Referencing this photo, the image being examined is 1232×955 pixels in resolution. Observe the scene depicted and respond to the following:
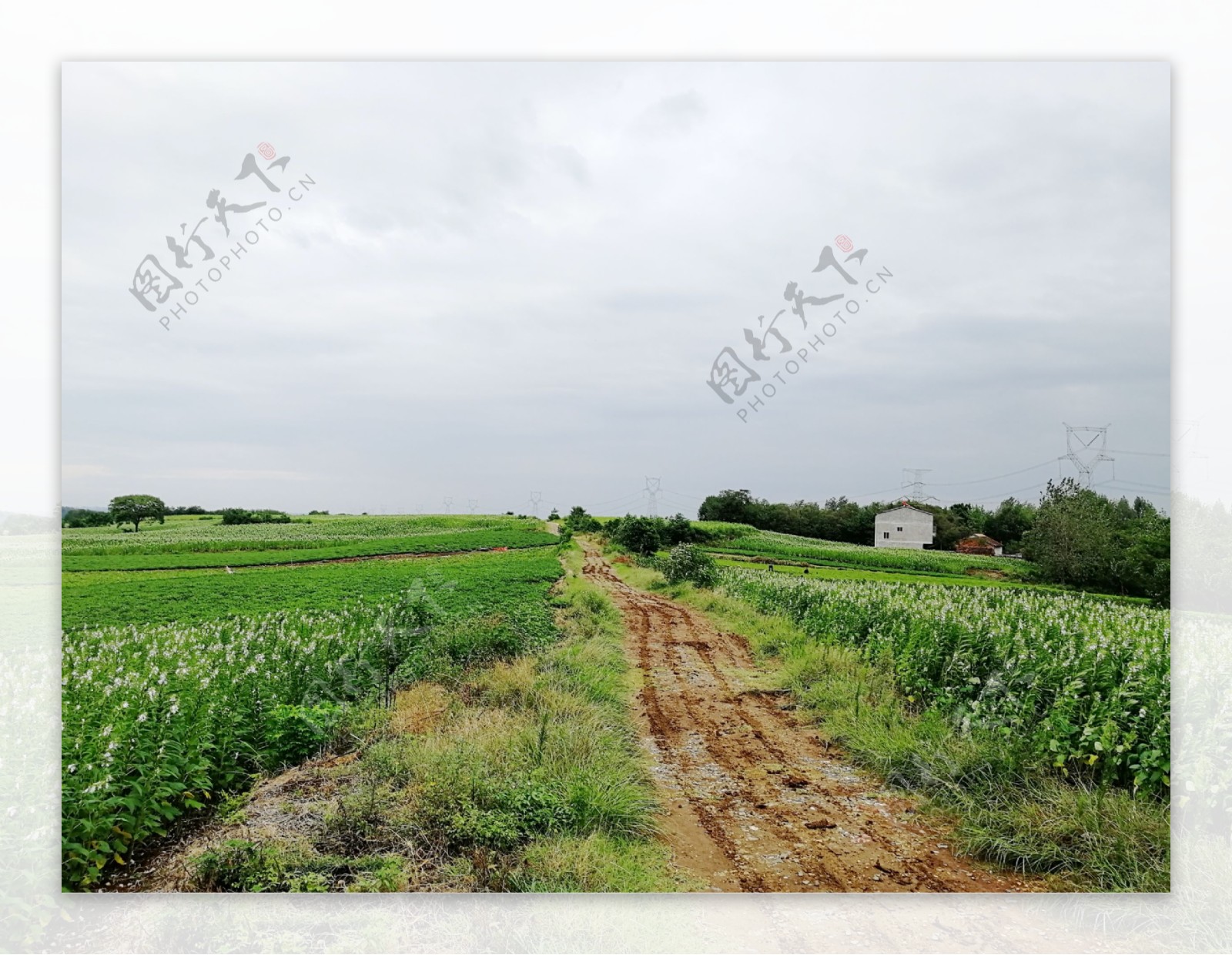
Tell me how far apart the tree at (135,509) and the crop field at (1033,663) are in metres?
4.37

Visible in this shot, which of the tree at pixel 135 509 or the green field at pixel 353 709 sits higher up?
the tree at pixel 135 509

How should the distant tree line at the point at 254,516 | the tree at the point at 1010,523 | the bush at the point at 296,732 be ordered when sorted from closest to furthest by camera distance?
the bush at the point at 296,732, the distant tree line at the point at 254,516, the tree at the point at 1010,523

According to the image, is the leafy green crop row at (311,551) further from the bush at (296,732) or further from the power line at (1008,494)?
the power line at (1008,494)

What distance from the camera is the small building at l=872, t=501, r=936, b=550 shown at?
219 inches

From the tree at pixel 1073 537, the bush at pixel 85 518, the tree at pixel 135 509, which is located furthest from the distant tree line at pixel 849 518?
the bush at pixel 85 518

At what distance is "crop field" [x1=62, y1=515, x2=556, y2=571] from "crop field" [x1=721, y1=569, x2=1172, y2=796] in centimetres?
236

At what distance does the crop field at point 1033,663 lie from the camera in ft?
14.9

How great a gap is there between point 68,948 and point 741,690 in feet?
13.3

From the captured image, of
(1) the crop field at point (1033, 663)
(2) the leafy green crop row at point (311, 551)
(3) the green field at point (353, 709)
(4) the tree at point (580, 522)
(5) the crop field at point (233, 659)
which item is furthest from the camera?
(4) the tree at point (580, 522)

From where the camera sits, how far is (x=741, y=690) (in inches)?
230

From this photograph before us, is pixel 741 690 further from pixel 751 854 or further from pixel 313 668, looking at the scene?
pixel 313 668

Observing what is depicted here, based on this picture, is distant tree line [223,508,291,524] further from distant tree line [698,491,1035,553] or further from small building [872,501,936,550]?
small building [872,501,936,550]

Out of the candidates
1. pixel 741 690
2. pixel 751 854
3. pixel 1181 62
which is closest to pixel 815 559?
pixel 741 690

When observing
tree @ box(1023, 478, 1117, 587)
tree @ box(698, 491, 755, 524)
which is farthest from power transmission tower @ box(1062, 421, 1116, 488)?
tree @ box(698, 491, 755, 524)
